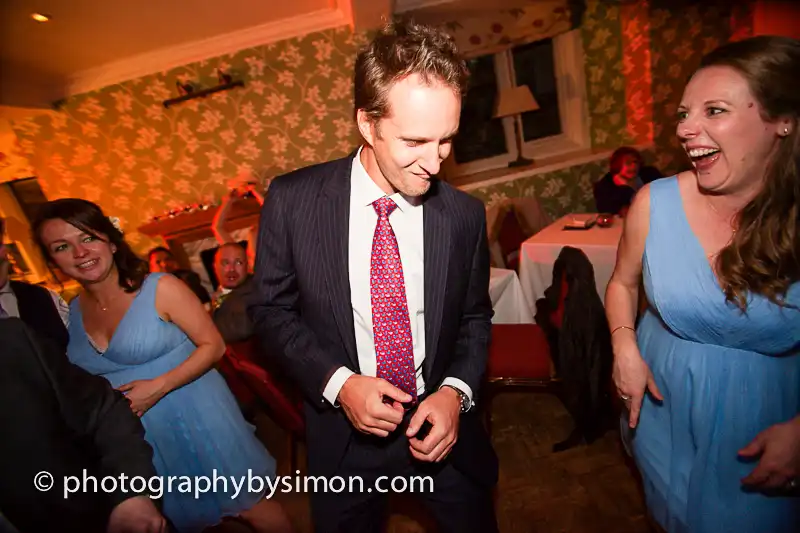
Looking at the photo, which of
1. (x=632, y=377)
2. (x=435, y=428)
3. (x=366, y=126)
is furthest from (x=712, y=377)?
(x=366, y=126)

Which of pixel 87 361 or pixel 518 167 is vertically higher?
pixel 518 167

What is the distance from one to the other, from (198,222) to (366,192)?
182 inches

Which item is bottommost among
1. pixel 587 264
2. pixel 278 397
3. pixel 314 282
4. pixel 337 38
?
pixel 278 397

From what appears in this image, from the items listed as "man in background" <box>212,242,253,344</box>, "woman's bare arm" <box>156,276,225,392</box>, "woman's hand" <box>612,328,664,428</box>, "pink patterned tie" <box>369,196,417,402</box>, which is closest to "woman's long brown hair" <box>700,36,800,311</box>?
"woman's hand" <box>612,328,664,428</box>

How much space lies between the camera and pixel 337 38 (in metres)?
5.02

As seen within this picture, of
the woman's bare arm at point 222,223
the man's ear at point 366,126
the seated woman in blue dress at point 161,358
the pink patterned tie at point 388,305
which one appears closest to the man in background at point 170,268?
the woman's bare arm at point 222,223

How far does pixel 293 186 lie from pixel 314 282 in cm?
33

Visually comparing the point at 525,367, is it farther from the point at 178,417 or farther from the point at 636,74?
the point at 636,74

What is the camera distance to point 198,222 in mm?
5266

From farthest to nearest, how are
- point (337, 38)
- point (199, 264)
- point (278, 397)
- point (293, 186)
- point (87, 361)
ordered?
point (199, 264) → point (337, 38) → point (278, 397) → point (87, 361) → point (293, 186)

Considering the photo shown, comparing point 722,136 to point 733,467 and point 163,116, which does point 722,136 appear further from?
point 163,116

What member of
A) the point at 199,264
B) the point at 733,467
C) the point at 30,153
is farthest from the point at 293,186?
the point at 30,153

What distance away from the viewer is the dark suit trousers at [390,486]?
143cm

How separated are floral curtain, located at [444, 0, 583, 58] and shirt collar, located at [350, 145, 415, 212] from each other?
184 inches
